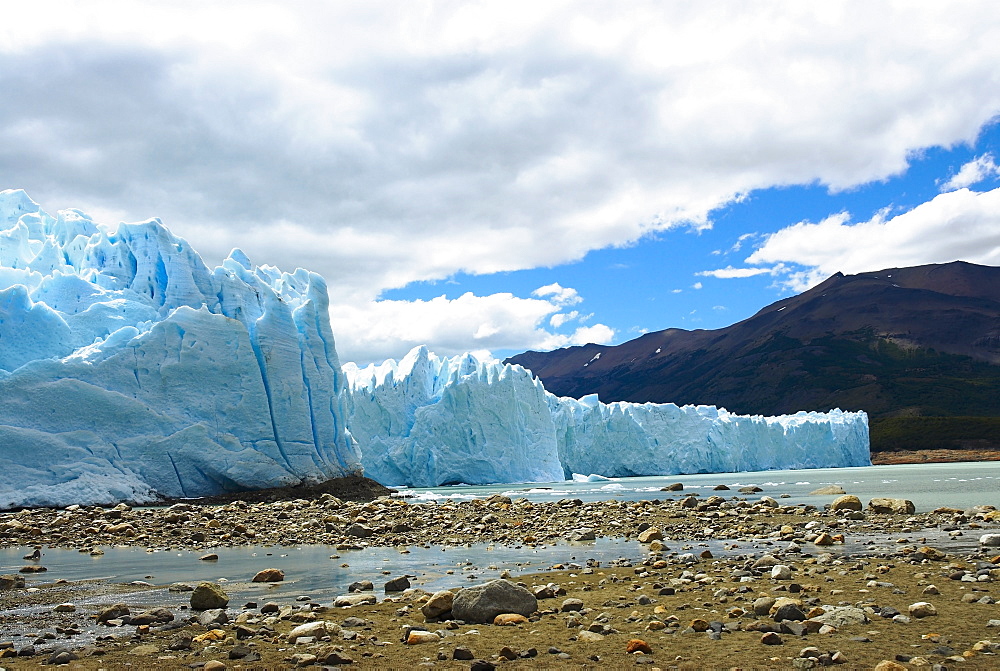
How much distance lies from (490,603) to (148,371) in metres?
20.0

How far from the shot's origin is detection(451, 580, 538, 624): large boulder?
565cm

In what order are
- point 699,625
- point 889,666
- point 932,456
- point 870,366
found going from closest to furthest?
point 889,666 → point 699,625 → point 932,456 → point 870,366

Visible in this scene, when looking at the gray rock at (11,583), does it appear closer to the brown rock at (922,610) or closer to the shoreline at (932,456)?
the brown rock at (922,610)

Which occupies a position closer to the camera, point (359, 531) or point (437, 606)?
point (437, 606)

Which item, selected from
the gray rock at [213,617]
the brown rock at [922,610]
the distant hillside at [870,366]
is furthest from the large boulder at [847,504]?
the distant hillside at [870,366]

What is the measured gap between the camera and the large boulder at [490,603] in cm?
565

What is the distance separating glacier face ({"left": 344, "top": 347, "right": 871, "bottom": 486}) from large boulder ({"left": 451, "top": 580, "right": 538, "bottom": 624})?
33273 mm

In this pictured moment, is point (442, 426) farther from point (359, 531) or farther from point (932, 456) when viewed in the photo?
point (932, 456)

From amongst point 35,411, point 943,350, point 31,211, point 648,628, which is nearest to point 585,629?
point 648,628

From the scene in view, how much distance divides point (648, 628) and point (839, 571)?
3.30 m

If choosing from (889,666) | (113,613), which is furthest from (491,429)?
(889,666)

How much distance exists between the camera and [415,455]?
3938 centimetres

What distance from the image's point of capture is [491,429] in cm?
4034

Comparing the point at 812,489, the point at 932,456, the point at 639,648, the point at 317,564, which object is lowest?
the point at 932,456
